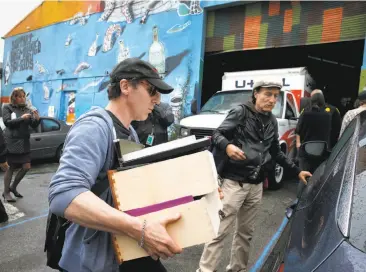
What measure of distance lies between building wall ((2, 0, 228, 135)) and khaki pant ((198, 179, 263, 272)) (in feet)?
30.4

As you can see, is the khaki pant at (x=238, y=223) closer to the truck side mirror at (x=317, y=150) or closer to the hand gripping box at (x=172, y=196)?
the truck side mirror at (x=317, y=150)

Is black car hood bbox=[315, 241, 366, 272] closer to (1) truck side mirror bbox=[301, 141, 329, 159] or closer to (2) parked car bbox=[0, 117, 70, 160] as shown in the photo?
(1) truck side mirror bbox=[301, 141, 329, 159]

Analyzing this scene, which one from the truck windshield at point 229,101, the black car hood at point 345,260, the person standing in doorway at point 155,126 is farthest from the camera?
the truck windshield at point 229,101

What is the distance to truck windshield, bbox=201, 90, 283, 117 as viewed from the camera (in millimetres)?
6770

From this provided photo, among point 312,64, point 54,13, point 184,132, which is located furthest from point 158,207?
point 54,13

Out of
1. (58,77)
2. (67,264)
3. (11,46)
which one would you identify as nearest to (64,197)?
(67,264)

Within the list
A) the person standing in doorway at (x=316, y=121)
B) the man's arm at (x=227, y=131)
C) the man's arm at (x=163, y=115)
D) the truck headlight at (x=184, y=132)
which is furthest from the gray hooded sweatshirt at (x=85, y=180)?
the truck headlight at (x=184, y=132)

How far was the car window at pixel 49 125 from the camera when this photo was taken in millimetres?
9105

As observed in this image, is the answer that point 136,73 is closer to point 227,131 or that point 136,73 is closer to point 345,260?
point 345,260

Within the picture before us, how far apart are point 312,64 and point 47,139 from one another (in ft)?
34.5

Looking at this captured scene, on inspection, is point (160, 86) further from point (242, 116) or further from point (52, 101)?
point (52, 101)

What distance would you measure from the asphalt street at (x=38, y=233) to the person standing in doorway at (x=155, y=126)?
1381 mm

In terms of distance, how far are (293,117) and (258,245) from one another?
3.96m

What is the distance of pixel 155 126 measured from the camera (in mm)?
3799
